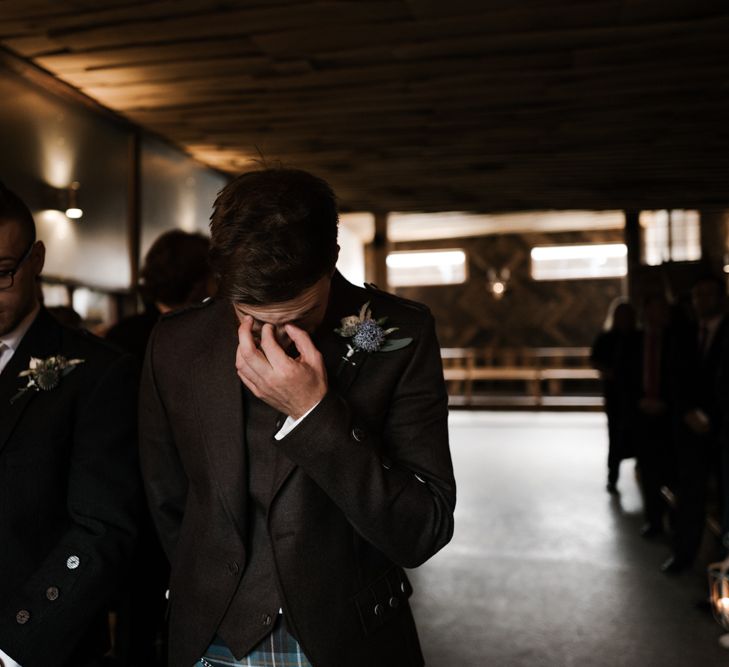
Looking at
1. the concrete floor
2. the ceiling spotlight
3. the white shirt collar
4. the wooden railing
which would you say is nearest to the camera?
the white shirt collar

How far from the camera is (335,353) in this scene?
4.13 feet

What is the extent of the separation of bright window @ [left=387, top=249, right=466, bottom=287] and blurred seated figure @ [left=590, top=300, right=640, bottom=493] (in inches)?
350

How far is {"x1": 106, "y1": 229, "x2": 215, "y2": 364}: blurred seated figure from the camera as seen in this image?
2.61 metres

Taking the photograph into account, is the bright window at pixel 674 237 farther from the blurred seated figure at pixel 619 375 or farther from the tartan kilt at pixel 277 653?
the tartan kilt at pixel 277 653

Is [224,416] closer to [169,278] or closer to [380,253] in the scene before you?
[169,278]

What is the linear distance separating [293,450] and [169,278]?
1658 millimetres

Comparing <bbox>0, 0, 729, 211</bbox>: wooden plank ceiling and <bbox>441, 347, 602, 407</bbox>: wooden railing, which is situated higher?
<bbox>0, 0, 729, 211</bbox>: wooden plank ceiling

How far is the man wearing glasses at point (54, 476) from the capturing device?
131 cm

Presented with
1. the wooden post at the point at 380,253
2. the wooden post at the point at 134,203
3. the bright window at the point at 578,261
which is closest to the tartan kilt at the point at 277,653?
the wooden post at the point at 134,203

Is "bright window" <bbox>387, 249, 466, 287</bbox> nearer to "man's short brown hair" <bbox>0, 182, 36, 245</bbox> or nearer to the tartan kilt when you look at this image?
"man's short brown hair" <bbox>0, 182, 36, 245</bbox>

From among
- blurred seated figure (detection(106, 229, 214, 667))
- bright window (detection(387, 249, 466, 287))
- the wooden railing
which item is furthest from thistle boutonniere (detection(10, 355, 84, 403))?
bright window (detection(387, 249, 466, 287))

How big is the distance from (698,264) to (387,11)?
16.8ft

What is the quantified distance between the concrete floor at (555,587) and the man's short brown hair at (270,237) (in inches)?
110

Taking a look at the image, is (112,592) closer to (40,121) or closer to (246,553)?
(246,553)
